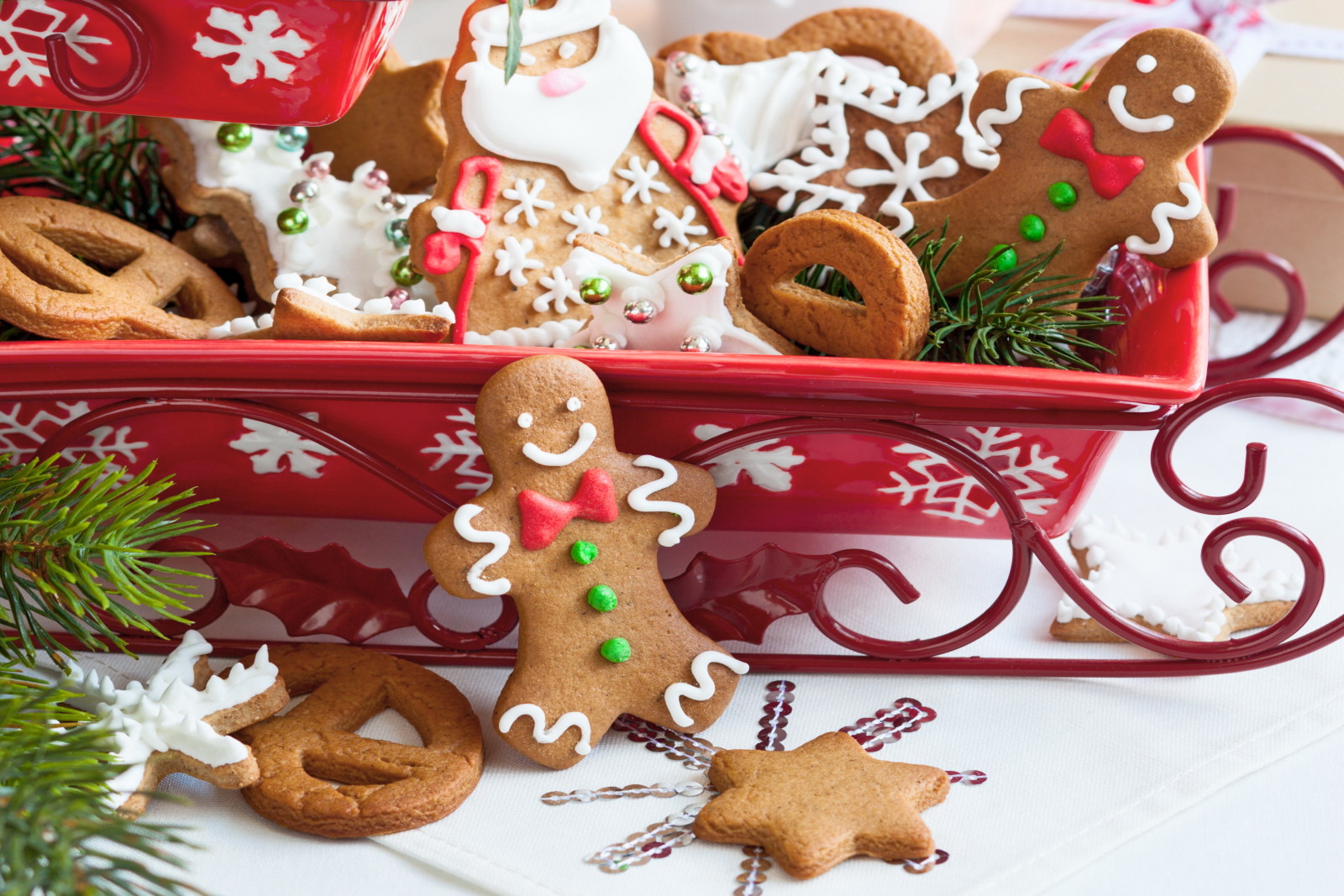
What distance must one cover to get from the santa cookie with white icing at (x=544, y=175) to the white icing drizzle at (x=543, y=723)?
0.73ft

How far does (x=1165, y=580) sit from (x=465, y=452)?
0.47 m

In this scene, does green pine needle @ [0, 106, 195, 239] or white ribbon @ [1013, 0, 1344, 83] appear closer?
green pine needle @ [0, 106, 195, 239]

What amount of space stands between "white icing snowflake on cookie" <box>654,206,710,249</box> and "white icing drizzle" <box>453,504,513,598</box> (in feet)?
0.82

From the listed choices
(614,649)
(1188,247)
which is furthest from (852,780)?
(1188,247)

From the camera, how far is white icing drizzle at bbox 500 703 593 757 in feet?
2.24

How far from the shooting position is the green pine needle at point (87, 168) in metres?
0.90

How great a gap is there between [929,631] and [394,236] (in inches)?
17.2

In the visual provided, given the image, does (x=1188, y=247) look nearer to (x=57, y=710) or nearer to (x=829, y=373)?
(x=829, y=373)

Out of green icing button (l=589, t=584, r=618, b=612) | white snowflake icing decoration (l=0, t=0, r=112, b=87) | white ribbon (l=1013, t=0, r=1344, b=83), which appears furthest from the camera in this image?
white ribbon (l=1013, t=0, r=1344, b=83)

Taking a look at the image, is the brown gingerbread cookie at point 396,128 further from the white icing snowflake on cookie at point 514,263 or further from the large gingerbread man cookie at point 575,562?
the large gingerbread man cookie at point 575,562

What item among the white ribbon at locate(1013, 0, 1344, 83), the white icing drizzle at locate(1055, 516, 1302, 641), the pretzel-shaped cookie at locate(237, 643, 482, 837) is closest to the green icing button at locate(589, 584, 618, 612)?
the pretzel-shaped cookie at locate(237, 643, 482, 837)

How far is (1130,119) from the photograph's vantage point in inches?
30.6

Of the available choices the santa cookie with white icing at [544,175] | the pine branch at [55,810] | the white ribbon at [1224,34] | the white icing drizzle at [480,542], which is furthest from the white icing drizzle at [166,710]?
the white ribbon at [1224,34]

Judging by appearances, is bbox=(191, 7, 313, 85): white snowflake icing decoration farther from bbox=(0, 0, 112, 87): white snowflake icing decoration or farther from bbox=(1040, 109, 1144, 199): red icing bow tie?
bbox=(1040, 109, 1144, 199): red icing bow tie
